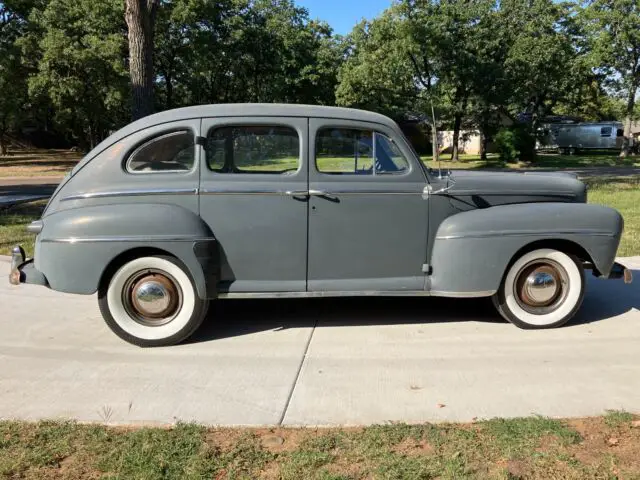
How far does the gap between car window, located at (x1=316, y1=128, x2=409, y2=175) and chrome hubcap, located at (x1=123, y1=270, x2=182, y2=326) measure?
5.18 ft

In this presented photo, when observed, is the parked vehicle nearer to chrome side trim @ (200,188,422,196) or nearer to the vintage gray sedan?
the vintage gray sedan

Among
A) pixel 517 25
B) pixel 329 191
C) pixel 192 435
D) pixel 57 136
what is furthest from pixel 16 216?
pixel 57 136

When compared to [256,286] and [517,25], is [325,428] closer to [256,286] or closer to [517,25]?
[256,286]

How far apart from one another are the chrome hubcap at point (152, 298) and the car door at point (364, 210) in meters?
1.10

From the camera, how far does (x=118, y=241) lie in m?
4.22

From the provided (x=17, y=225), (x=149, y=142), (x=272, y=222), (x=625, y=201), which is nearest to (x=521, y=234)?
(x=272, y=222)

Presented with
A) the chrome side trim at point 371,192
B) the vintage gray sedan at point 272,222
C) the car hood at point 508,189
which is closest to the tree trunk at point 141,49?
the vintage gray sedan at point 272,222

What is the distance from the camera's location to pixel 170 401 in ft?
11.5

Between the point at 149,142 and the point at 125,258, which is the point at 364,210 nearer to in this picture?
the point at 149,142

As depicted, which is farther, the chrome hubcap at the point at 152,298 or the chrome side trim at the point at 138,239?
the chrome hubcap at the point at 152,298

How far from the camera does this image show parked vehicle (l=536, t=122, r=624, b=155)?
139 feet

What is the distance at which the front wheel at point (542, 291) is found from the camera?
469 centimetres

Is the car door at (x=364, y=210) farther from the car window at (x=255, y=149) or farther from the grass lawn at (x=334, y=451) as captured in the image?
the grass lawn at (x=334, y=451)

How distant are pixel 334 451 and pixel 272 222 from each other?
1990 millimetres
